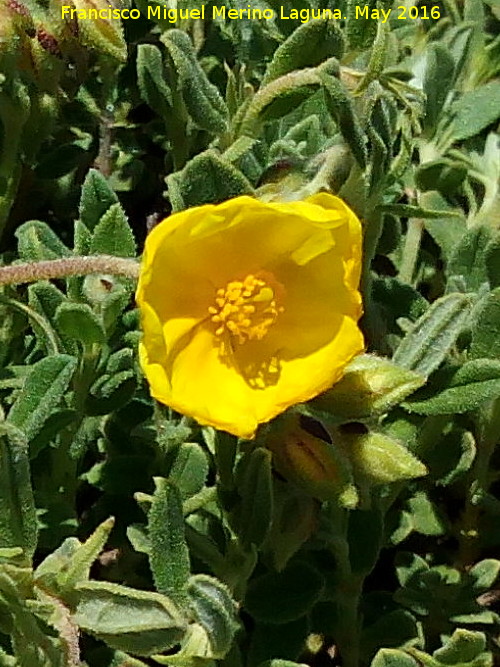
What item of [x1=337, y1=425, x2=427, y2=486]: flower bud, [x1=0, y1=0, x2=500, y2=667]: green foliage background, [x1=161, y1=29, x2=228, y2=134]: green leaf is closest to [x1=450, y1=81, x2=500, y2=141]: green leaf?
[x1=0, y1=0, x2=500, y2=667]: green foliage background

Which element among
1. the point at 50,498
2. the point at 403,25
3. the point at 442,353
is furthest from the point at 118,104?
the point at 442,353

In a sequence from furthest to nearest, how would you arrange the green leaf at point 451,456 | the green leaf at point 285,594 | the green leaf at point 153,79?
1. the green leaf at point 153,79
2. the green leaf at point 451,456
3. the green leaf at point 285,594

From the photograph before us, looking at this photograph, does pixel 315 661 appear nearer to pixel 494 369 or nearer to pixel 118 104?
pixel 494 369

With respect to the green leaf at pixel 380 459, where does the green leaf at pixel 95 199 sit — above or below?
above

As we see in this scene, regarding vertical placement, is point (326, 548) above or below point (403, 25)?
below

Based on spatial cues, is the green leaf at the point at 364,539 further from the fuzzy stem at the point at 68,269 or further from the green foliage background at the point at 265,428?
the fuzzy stem at the point at 68,269

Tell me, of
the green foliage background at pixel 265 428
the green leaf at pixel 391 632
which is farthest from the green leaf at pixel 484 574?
the green leaf at pixel 391 632
